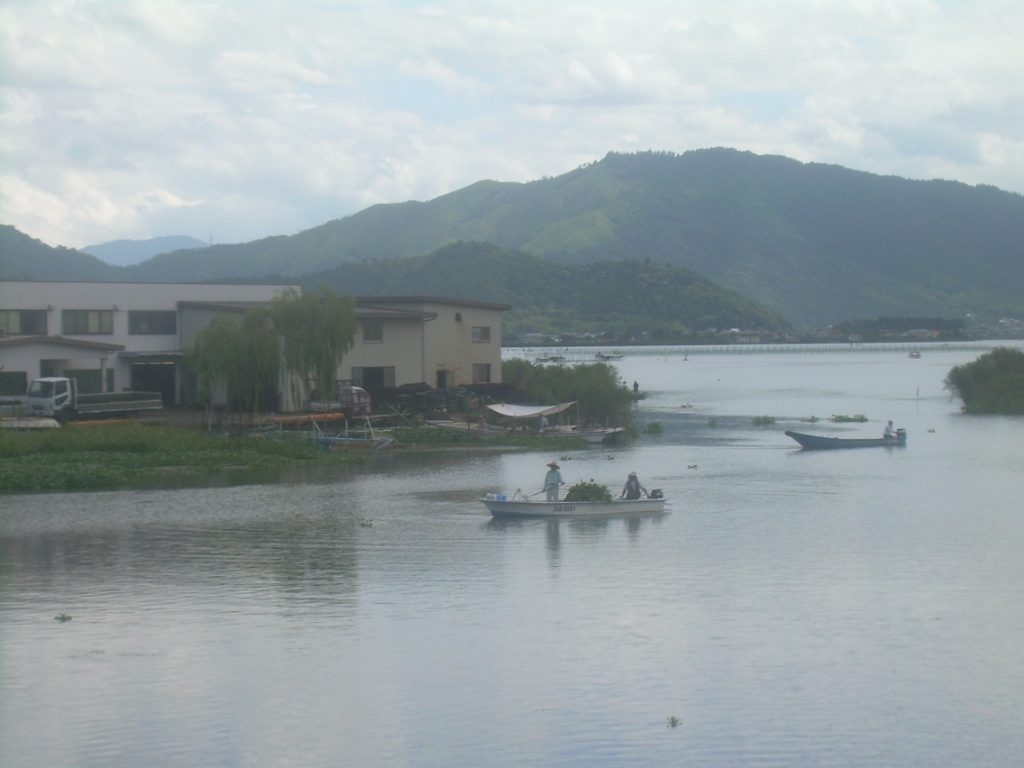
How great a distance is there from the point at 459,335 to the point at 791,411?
32526 millimetres

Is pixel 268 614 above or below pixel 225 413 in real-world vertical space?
below

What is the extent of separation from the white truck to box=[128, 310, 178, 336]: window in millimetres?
6844

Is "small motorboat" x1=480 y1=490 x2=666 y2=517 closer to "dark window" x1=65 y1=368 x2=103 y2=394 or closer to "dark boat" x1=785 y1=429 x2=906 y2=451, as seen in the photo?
"dark boat" x1=785 y1=429 x2=906 y2=451

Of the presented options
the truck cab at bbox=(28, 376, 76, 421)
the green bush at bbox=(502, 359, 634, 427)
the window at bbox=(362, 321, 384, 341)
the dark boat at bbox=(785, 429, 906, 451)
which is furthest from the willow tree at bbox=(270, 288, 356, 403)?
the dark boat at bbox=(785, 429, 906, 451)

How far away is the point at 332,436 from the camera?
43938 mm

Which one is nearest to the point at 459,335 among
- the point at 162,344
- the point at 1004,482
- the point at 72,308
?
the point at 162,344

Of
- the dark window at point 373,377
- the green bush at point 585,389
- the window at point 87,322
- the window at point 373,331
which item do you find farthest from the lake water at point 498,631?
the green bush at point 585,389

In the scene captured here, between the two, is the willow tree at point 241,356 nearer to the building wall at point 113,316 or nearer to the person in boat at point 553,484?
the building wall at point 113,316

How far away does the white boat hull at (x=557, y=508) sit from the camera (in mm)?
28109

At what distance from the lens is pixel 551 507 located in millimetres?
28297

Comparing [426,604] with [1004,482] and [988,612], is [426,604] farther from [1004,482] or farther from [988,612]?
[1004,482]

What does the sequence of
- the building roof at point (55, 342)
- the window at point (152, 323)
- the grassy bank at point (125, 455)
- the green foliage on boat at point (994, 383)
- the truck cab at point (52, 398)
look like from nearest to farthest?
1. the grassy bank at point (125, 455)
2. the truck cab at point (52, 398)
3. the building roof at point (55, 342)
4. the window at point (152, 323)
5. the green foliage on boat at point (994, 383)

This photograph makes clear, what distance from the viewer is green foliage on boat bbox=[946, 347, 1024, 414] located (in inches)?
2768

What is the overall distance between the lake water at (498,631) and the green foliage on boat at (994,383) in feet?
131
